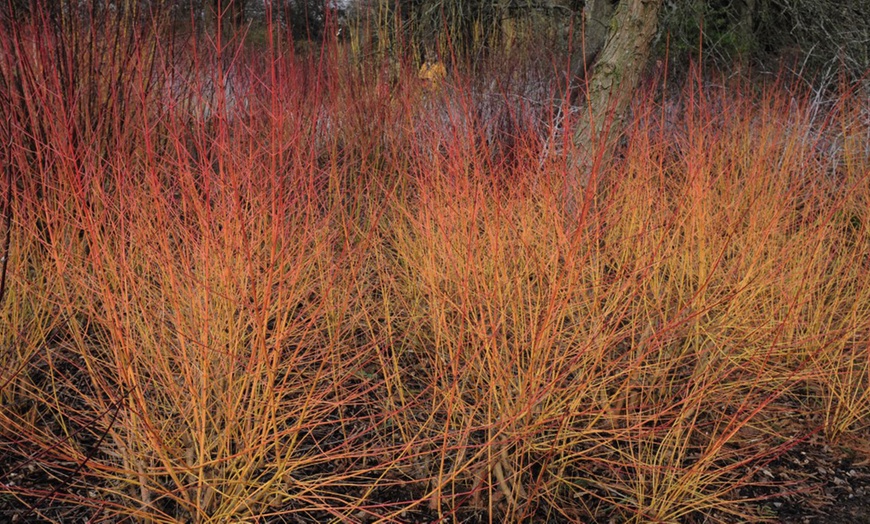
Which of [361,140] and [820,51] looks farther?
[820,51]

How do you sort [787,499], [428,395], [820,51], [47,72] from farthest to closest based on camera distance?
[820,51] → [428,395] → [47,72] → [787,499]

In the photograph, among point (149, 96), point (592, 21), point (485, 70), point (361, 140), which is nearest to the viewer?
point (149, 96)

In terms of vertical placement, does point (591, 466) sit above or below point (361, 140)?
below

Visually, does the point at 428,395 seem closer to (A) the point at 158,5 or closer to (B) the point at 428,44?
(A) the point at 158,5

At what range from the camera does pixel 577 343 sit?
263 centimetres

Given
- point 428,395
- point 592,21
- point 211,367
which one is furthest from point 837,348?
point 592,21

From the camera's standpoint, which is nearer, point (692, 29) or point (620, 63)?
A: point (620, 63)

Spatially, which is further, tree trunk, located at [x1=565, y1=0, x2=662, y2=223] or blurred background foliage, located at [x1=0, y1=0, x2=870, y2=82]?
blurred background foliage, located at [x1=0, y1=0, x2=870, y2=82]

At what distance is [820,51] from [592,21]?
8.25ft

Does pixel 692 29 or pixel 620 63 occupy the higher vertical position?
pixel 692 29

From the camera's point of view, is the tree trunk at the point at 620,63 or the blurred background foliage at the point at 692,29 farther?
the blurred background foliage at the point at 692,29

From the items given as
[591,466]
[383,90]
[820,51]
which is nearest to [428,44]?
[383,90]

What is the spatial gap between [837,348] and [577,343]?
1280mm

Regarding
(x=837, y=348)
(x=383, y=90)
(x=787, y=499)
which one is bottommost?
(x=787, y=499)
